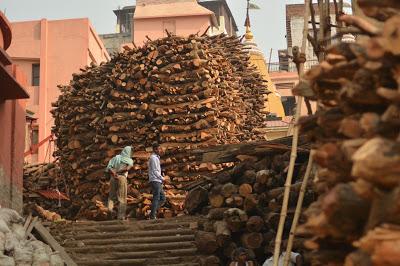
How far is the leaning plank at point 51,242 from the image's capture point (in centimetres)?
1167

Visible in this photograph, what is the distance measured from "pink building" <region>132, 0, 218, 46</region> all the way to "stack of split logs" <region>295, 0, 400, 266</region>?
2936 centimetres

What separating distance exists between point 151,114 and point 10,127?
3179mm

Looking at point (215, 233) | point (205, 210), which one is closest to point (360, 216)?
point (215, 233)

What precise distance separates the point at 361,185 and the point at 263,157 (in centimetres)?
735

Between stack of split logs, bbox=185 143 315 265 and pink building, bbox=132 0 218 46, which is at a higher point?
pink building, bbox=132 0 218 46

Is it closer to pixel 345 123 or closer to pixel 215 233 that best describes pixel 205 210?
pixel 215 233

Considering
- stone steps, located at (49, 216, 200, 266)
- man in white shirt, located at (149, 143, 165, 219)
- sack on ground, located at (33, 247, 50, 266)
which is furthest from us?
man in white shirt, located at (149, 143, 165, 219)

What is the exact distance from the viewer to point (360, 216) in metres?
4.07

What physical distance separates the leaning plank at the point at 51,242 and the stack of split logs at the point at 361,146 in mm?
7357

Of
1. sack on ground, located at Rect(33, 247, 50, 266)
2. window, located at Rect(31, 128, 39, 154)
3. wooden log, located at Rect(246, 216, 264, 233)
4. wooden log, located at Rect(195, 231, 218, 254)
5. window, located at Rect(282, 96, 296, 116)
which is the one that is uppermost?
window, located at Rect(282, 96, 296, 116)

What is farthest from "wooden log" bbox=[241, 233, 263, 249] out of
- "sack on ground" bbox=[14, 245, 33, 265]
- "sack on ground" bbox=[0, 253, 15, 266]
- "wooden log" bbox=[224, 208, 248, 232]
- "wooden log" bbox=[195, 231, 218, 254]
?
"sack on ground" bbox=[0, 253, 15, 266]

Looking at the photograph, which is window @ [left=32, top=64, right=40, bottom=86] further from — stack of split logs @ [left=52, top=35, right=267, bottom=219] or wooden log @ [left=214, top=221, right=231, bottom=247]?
wooden log @ [left=214, top=221, right=231, bottom=247]

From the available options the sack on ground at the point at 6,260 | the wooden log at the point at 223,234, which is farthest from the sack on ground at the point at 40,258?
the wooden log at the point at 223,234

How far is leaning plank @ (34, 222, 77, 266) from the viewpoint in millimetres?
11672
